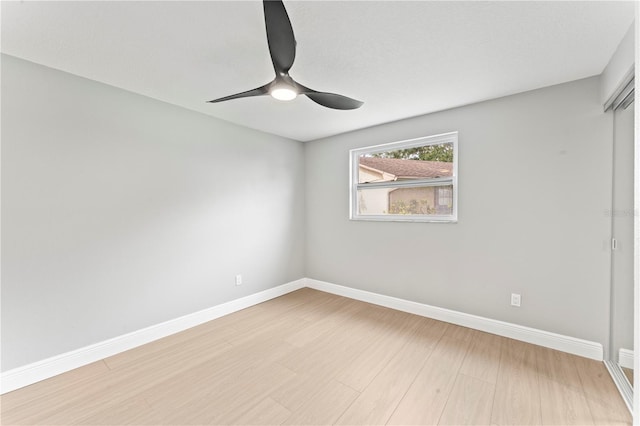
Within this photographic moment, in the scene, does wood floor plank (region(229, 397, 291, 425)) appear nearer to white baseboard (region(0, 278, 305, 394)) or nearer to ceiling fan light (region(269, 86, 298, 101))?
white baseboard (region(0, 278, 305, 394))

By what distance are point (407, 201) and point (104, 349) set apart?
338 centimetres

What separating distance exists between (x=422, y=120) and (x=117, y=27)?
2830 mm

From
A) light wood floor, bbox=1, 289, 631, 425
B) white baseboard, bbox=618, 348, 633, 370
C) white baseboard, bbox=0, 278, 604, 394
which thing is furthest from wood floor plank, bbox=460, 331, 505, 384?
white baseboard, bbox=618, 348, 633, 370

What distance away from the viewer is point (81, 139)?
218 centimetres

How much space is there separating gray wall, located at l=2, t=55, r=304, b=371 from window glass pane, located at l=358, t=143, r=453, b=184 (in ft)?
5.11

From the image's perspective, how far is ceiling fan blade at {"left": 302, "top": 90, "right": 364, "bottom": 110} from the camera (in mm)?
1786

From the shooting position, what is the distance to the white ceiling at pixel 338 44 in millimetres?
1459

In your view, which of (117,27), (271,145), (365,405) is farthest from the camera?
(271,145)

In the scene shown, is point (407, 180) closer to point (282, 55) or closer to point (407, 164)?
point (407, 164)

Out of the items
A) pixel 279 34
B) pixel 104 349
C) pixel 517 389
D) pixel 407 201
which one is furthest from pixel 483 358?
pixel 104 349

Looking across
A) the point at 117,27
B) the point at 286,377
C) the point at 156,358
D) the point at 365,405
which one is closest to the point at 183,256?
the point at 156,358

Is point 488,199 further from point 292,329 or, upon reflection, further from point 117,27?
point 117,27

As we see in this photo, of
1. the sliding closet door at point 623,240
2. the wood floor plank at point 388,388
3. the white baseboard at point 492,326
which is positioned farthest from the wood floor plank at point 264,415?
the sliding closet door at point 623,240

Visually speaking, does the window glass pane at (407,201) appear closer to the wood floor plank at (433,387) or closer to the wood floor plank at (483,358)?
the wood floor plank at (483,358)
